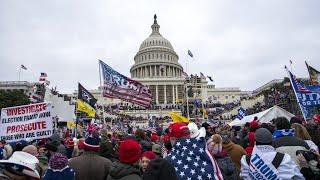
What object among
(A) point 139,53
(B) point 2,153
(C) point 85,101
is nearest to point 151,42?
(A) point 139,53

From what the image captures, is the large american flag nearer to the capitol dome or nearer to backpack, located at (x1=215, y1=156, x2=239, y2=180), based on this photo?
backpack, located at (x1=215, y1=156, x2=239, y2=180)

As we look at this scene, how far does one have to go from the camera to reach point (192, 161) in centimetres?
459

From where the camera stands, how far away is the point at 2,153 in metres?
7.75

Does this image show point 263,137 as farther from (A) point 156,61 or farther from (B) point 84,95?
(A) point 156,61

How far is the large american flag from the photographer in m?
17.5

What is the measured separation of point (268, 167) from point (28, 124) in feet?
21.1

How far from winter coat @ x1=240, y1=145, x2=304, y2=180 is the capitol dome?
345 feet

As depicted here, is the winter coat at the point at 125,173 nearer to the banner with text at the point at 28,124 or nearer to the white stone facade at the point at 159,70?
the banner with text at the point at 28,124

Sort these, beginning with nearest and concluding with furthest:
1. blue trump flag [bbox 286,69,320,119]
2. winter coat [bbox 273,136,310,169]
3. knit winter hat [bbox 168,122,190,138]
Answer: knit winter hat [bbox 168,122,190,138]
winter coat [bbox 273,136,310,169]
blue trump flag [bbox 286,69,320,119]

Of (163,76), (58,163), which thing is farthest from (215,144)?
(163,76)

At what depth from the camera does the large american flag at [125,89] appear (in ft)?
57.4

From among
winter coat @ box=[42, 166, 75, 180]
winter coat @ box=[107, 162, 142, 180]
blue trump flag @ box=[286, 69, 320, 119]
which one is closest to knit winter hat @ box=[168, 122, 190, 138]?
winter coat @ box=[107, 162, 142, 180]

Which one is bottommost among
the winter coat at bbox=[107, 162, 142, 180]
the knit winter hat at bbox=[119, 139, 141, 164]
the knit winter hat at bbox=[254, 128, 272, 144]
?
the winter coat at bbox=[107, 162, 142, 180]

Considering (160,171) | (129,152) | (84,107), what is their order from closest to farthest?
1. (160,171)
2. (129,152)
3. (84,107)
